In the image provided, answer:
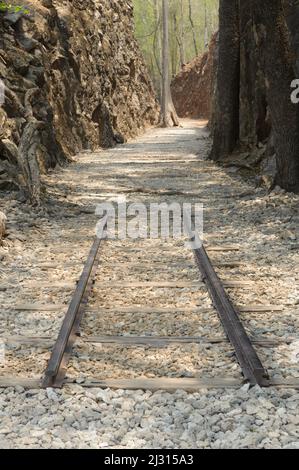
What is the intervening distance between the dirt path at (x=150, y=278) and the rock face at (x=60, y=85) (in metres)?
1.33

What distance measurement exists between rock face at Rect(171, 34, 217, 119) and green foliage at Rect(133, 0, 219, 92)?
272 centimetres

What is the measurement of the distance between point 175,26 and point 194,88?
10803 millimetres

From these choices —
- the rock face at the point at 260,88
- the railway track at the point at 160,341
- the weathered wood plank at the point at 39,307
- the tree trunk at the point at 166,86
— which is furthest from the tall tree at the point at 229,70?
the tree trunk at the point at 166,86

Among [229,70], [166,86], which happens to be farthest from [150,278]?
[166,86]

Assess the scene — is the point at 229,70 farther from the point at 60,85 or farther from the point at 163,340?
the point at 163,340

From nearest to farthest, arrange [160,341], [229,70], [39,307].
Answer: [160,341] < [39,307] < [229,70]

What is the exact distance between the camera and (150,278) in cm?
611

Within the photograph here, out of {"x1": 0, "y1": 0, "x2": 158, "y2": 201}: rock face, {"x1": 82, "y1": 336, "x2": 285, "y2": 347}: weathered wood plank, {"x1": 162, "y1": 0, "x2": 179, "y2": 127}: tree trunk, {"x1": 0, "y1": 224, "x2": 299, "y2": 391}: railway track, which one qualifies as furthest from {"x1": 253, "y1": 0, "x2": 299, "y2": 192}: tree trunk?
{"x1": 162, "y1": 0, "x2": 179, "y2": 127}: tree trunk

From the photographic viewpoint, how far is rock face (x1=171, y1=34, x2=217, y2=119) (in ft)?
160

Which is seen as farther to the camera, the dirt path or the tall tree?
the tall tree

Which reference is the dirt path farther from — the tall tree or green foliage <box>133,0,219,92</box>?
green foliage <box>133,0,219,92</box>
